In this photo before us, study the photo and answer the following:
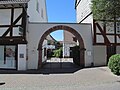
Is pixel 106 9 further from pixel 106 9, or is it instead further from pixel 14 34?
pixel 14 34

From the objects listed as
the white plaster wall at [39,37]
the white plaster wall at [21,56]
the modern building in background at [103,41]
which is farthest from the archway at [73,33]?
the white plaster wall at [21,56]

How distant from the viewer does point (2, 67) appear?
22438 millimetres

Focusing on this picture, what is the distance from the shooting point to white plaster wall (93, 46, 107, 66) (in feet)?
78.5

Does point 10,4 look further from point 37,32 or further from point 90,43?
point 90,43

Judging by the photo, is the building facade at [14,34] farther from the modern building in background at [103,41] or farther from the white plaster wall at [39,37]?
the modern building in background at [103,41]

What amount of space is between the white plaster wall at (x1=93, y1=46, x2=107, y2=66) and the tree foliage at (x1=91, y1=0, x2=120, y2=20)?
686 cm

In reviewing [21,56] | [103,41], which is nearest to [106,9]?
[103,41]

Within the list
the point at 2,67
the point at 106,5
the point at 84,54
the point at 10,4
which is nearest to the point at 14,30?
the point at 10,4

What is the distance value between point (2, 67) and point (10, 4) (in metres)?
6.12

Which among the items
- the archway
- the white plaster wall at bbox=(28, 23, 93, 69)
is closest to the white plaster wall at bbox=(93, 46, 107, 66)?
the white plaster wall at bbox=(28, 23, 93, 69)

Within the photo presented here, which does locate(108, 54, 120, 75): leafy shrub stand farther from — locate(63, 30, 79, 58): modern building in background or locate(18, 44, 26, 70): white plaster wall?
locate(63, 30, 79, 58): modern building in background

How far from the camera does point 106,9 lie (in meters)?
16.4

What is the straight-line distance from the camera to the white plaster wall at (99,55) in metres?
23.9

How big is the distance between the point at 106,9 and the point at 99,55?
8450mm
